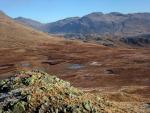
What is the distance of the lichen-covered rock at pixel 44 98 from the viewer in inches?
925

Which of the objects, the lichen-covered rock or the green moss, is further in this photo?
the lichen-covered rock

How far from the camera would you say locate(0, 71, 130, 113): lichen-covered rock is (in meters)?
23.5

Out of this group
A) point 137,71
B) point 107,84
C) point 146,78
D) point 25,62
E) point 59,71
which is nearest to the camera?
point 107,84

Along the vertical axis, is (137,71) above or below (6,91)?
below

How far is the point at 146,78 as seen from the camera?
290 ft

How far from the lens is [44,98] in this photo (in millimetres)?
23969

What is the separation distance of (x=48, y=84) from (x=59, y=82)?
1719 millimetres

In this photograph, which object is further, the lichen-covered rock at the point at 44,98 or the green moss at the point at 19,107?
the lichen-covered rock at the point at 44,98

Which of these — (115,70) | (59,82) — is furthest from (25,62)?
(59,82)

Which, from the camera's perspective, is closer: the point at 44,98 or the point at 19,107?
the point at 19,107

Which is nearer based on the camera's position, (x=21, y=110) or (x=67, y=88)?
(x=21, y=110)

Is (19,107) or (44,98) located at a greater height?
(44,98)

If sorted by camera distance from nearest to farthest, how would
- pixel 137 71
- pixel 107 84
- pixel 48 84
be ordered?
pixel 48 84, pixel 107 84, pixel 137 71

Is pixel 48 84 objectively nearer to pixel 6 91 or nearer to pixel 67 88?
pixel 67 88
